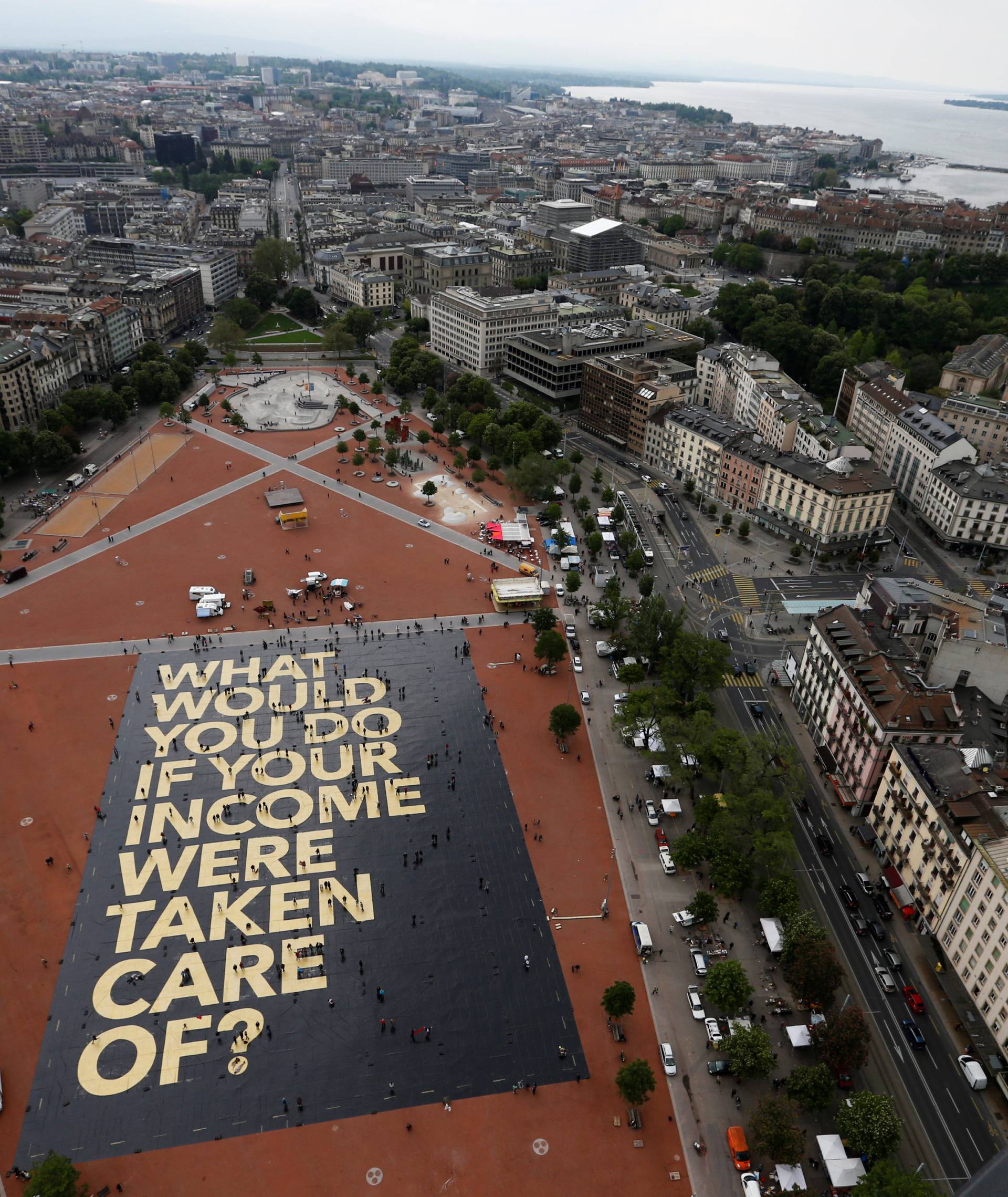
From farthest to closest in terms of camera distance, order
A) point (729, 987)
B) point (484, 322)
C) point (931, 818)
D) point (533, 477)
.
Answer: point (484, 322)
point (533, 477)
point (931, 818)
point (729, 987)

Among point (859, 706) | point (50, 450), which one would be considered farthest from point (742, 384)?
point (50, 450)

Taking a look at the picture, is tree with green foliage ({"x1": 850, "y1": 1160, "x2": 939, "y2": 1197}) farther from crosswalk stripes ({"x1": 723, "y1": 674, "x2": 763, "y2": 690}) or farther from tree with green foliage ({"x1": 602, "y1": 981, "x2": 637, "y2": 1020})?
crosswalk stripes ({"x1": 723, "y1": 674, "x2": 763, "y2": 690})

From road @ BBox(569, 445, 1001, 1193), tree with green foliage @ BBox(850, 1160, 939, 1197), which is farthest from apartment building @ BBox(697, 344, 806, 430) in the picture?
tree with green foliage @ BBox(850, 1160, 939, 1197)

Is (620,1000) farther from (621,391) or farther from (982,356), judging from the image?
(982,356)

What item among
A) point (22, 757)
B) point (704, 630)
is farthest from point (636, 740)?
point (22, 757)

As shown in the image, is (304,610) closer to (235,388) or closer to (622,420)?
(622,420)

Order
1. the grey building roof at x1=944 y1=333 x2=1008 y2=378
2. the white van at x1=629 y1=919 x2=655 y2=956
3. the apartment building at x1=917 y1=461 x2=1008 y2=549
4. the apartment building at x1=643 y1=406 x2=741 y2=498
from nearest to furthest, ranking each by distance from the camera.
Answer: the white van at x1=629 y1=919 x2=655 y2=956, the apartment building at x1=917 y1=461 x2=1008 y2=549, the apartment building at x1=643 y1=406 x2=741 y2=498, the grey building roof at x1=944 y1=333 x2=1008 y2=378
